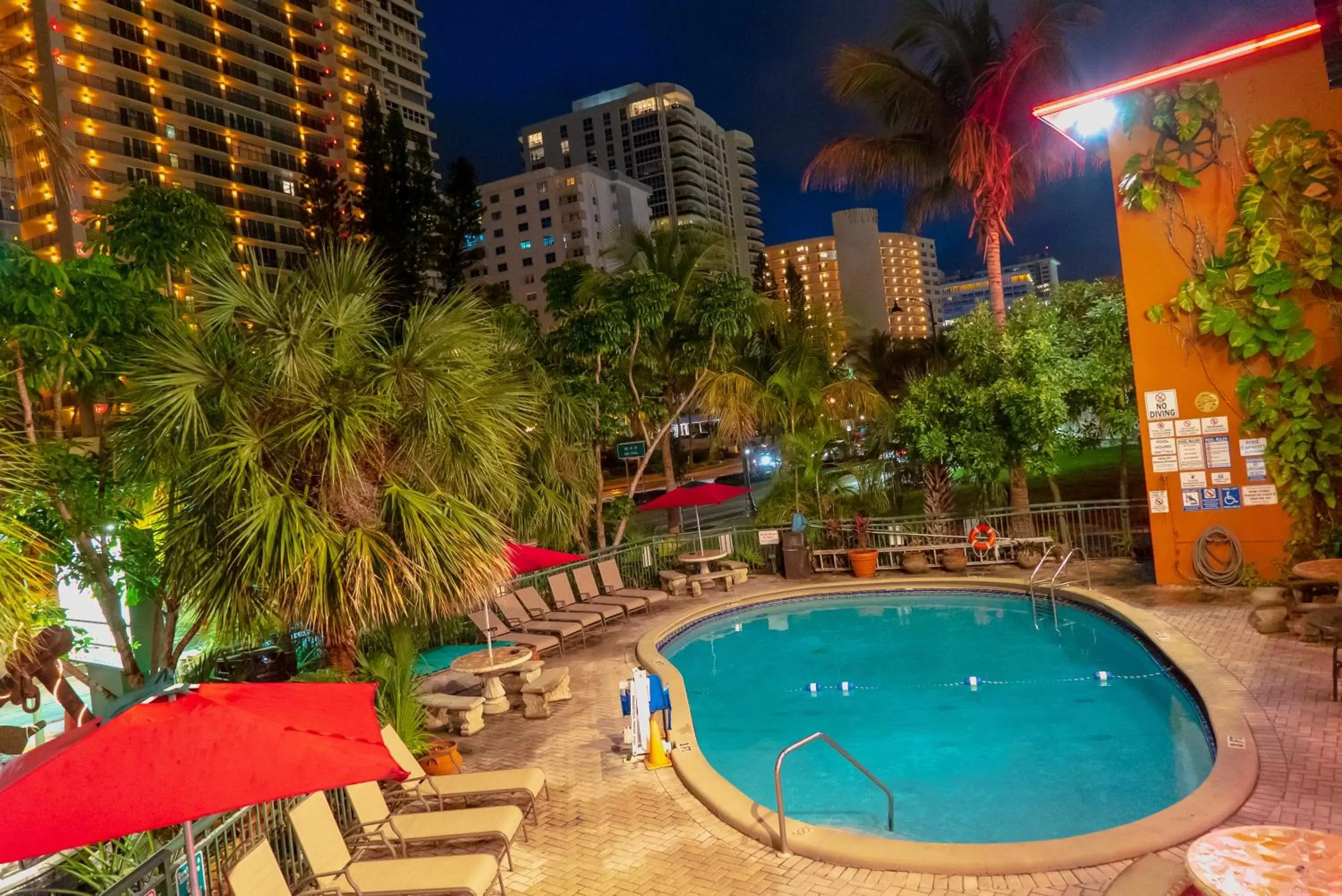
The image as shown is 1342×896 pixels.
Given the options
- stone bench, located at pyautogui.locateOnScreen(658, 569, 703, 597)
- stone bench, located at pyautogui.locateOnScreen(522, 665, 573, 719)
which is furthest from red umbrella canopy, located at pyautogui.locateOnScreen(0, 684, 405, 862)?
stone bench, located at pyautogui.locateOnScreen(658, 569, 703, 597)

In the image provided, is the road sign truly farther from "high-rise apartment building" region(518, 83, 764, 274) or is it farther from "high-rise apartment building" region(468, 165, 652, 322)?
"high-rise apartment building" region(518, 83, 764, 274)

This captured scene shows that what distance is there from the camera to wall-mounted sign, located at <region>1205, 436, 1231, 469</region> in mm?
12945

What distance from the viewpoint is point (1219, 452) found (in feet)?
42.7

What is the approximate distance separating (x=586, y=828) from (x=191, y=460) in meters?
5.03

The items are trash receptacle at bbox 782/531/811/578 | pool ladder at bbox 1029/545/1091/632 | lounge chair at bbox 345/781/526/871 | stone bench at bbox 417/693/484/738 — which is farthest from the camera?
trash receptacle at bbox 782/531/811/578

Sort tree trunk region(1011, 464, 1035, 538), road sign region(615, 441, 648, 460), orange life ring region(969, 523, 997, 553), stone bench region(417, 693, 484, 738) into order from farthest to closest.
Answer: road sign region(615, 441, 648, 460)
tree trunk region(1011, 464, 1035, 538)
orange life ring region(969, 523, 997, 553)
stone bench region(417, 693, 484, 738)

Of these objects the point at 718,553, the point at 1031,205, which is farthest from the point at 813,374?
the point at 1031,205

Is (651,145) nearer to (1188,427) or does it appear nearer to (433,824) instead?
(1188,427)

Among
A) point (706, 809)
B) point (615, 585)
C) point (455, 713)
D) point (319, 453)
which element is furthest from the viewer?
point (615, 585)

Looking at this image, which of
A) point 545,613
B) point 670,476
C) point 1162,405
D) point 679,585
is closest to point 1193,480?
point 1162,405

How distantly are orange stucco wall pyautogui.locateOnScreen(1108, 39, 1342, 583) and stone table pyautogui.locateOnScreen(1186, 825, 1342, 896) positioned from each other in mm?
10048

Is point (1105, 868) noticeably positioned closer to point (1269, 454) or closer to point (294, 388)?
point (294, 388)

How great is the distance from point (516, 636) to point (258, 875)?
26.5 feet

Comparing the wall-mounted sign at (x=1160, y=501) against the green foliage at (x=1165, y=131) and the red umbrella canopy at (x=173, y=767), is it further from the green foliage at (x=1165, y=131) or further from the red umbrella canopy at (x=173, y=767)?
the red umbrella canopy at (x=173, y=767)
